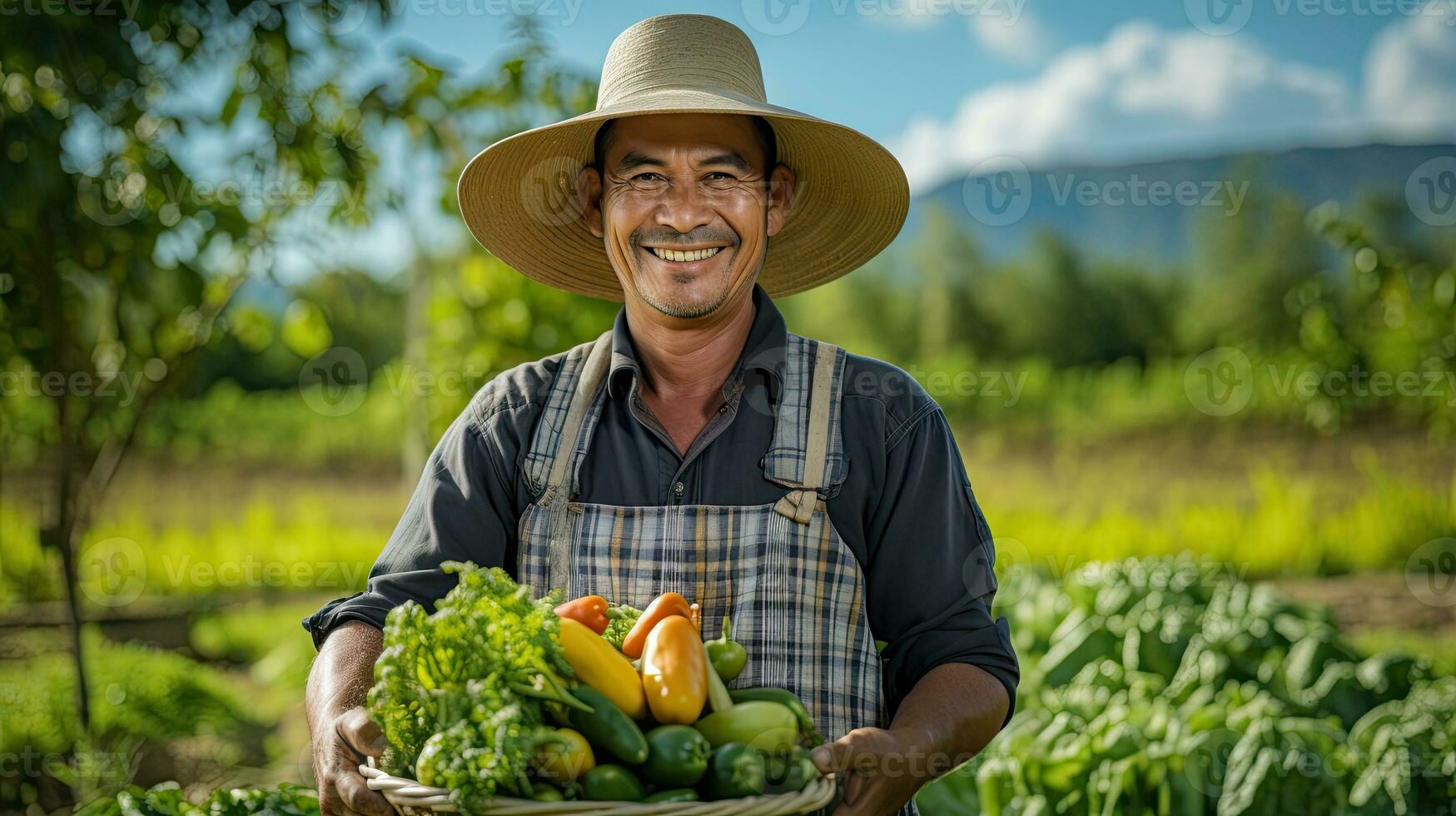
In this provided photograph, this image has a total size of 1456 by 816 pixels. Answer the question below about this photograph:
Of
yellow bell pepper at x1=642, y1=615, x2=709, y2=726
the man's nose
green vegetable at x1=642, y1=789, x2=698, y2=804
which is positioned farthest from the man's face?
green vegetable at x1=642, y1=789, x2=698, y2=804

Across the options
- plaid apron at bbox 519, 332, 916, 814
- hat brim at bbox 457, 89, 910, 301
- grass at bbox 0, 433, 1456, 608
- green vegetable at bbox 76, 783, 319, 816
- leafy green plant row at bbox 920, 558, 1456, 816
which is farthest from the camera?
grass at bbox 0, 433, 1456, 608

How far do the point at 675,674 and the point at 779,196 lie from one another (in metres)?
1.05

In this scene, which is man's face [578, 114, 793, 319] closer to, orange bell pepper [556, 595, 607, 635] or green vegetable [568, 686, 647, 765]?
orange bell pepper [556, 595, 607, 635]

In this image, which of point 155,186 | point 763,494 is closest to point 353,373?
point 155,186

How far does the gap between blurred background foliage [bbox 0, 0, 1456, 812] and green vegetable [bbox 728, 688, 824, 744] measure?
6.31 ft

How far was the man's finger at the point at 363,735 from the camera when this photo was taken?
171 cm

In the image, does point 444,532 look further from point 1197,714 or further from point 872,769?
point 1197,714

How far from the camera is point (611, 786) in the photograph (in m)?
1.49

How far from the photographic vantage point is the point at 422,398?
190 inches

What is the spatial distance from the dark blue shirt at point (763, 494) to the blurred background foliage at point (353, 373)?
1610 mm

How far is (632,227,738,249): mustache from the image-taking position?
208cm

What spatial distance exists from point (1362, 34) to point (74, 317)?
5944 millimetres

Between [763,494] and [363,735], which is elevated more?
[763,494]

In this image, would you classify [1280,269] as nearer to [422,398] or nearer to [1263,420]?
[1263,420]
